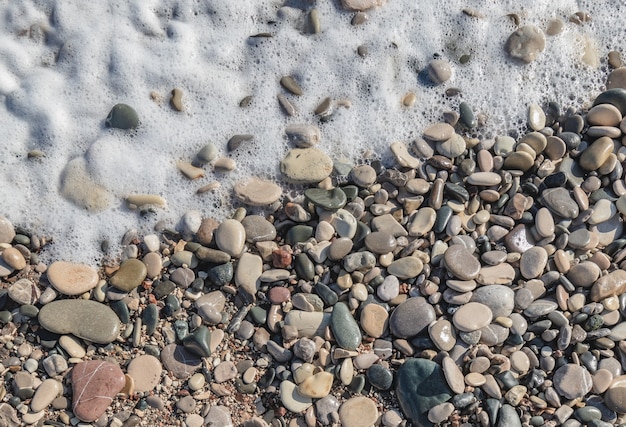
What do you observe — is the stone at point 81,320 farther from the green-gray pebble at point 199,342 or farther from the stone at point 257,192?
the stone at point 257,192

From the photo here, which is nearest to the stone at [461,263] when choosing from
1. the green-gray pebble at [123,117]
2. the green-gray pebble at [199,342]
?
the green-gray pebble at [199,342]

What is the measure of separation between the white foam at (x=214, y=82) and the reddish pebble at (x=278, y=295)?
1.49 feet

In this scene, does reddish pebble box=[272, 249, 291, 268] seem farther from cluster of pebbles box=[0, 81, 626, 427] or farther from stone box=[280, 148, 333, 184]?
stone box=[280, 148, 333, 184]

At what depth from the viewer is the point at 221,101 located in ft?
9.49

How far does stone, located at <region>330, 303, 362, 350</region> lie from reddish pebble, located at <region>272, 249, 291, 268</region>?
287 millimetres

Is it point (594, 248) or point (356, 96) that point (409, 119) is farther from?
point (594, 248)

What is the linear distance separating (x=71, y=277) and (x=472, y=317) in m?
1.68

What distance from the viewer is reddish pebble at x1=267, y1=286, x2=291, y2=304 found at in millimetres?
2537

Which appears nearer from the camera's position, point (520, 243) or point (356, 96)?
point (520, 243)

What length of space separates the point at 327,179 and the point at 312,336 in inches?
27.6

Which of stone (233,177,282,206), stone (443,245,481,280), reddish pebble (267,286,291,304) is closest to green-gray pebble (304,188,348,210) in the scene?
stone (233,177,282,206)

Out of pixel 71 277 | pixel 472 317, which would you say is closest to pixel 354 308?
pixel 472 317

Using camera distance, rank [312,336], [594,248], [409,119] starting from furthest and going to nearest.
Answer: [409,119], [594,248], [312,336]

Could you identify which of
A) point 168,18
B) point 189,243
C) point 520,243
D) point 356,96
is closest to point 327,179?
point 356,96
